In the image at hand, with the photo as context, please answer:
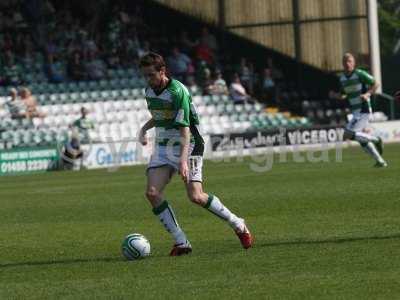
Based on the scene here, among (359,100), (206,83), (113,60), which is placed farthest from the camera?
(206,83)

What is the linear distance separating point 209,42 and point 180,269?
102ft

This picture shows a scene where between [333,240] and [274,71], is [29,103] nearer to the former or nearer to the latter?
[274,71]

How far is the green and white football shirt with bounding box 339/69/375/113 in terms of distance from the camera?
2416cm

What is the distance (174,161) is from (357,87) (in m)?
13.4

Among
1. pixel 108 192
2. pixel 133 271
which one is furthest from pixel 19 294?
pixel 108 192

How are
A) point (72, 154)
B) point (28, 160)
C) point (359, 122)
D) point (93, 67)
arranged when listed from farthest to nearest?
point (93, 67), point (72, 154), point (28, 160), point (359, 122)

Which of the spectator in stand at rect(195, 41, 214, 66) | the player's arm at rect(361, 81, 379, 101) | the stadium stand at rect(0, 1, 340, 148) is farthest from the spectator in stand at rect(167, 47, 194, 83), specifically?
the player's arm at rect(361, 81, 379, 101)

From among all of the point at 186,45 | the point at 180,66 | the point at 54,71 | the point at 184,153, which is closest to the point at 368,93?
the point at 184,153

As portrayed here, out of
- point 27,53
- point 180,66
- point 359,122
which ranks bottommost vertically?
point 359,122

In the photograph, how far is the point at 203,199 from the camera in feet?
38.4

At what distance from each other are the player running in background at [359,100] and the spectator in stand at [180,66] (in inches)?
561

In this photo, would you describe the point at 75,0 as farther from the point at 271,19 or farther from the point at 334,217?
the point at 334,217

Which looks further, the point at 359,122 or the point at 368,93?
the point at 359,122

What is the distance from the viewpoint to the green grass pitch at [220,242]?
31.1 feet
